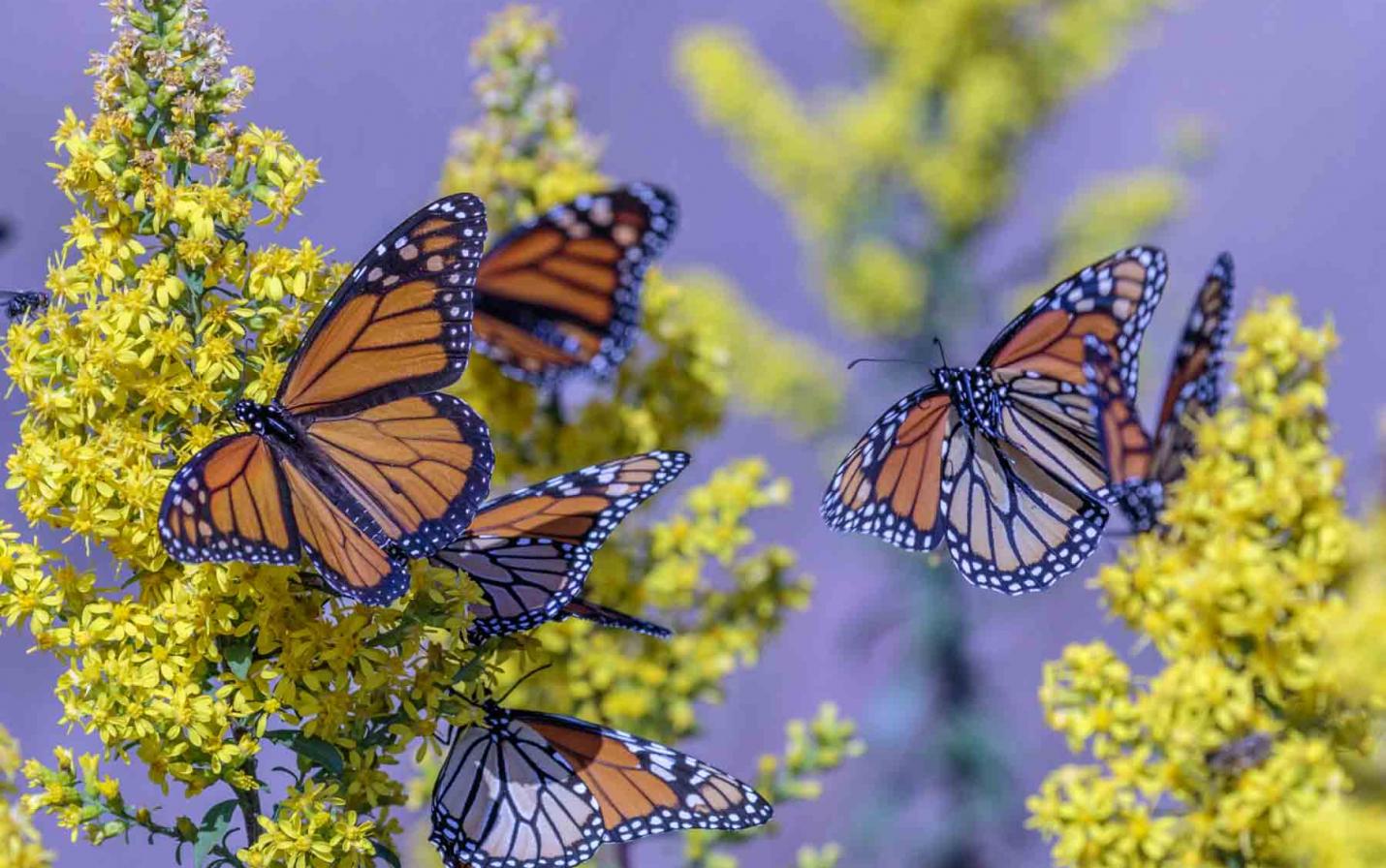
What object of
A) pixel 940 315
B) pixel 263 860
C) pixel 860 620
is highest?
pixel 940 315

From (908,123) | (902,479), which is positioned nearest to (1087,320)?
(902,479)

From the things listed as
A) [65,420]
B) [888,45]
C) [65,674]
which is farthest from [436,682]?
[888,45]

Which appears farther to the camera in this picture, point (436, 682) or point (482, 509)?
point (482, 509)

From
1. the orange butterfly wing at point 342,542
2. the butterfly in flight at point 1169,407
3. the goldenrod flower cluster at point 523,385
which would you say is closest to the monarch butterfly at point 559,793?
the orange butterfly wing at point 342,542

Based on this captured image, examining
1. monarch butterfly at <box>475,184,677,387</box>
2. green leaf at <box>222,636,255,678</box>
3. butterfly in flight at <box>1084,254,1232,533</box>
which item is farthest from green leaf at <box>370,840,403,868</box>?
monarch butterfly at <box>475,184,677,387</box>

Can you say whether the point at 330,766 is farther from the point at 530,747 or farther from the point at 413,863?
the point at 413,863

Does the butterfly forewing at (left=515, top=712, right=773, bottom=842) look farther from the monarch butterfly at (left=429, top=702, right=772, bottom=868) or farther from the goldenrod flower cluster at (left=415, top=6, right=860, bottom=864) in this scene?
the goldenrod flower cluster at (left=415, top=6, right=860, bottom=864)

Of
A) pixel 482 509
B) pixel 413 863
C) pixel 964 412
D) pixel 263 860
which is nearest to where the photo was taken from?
pixel 263 860
